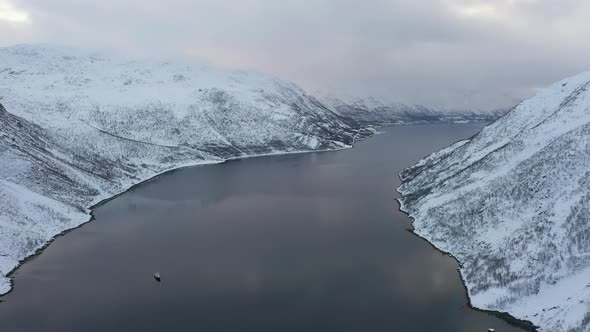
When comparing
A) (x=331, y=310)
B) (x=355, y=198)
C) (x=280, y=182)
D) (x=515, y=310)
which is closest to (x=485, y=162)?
(x=355, y=198)

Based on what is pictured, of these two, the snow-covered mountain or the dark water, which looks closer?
the dark water

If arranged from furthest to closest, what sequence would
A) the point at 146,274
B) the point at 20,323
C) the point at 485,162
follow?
the point at 485,162, the point at 146,274, the point at 20,323

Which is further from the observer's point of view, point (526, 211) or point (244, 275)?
point (526, 211)

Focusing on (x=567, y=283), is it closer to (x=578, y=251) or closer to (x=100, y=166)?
(x=578, y=251)

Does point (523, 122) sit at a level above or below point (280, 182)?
above
